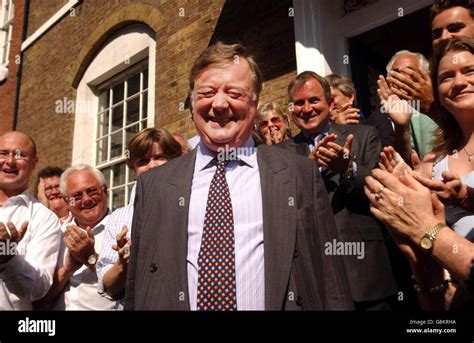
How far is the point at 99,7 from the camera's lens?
26.7 ft

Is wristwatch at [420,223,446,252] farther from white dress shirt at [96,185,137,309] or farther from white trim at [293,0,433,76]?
white trim at [293,0,433,76]

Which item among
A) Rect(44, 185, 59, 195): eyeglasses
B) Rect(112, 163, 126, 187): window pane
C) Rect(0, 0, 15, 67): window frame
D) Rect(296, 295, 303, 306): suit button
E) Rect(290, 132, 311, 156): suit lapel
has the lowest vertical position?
Rect(296, 295, 303, 306): suit button

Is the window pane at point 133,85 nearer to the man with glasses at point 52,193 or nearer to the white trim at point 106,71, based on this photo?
the white trim at point 106,71

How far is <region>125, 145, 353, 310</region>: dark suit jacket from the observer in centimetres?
177

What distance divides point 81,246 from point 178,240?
1067 mm

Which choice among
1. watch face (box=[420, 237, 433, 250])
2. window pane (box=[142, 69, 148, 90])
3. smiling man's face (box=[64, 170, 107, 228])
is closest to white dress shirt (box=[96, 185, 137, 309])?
smiling man's face (box=[64, 170, 107, 228])

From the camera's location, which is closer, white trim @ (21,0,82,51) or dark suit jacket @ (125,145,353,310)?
dark suit jacket @ (125,145,353,310)

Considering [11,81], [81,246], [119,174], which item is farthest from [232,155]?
[11,81]

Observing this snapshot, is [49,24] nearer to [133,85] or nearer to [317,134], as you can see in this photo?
[133,85]

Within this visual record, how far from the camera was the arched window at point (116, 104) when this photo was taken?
7293 millimetres

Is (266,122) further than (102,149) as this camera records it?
No

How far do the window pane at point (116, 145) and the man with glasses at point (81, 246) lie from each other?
14.8 ft

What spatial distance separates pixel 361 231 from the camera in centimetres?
258

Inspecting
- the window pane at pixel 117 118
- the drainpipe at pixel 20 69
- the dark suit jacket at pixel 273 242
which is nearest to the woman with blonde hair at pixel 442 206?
the dark suit jacket at pixel 273 242
